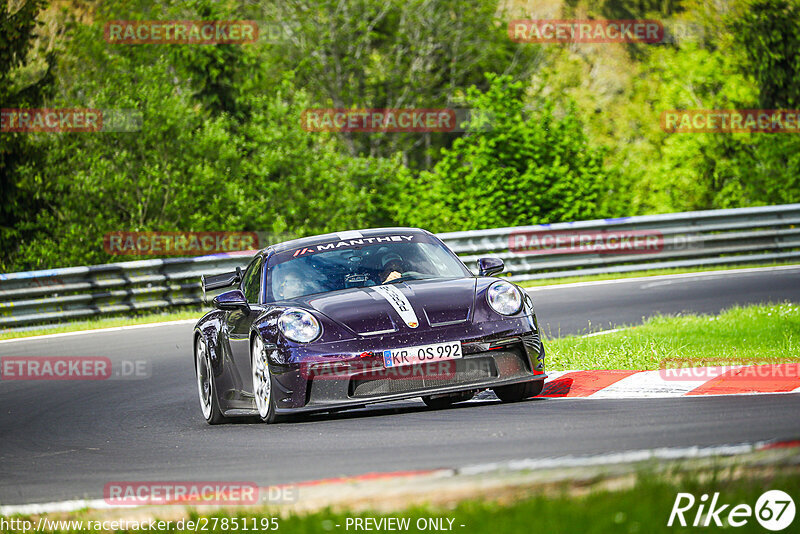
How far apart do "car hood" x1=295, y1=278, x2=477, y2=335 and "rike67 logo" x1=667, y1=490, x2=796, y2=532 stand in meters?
3.58

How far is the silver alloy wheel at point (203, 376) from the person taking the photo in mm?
8741

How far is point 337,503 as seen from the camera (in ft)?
14.1

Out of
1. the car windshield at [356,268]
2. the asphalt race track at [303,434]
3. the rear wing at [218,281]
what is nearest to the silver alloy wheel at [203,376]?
the asphalt race track at [303,434]

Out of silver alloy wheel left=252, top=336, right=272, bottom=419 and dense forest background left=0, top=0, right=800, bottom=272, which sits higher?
dense forest background left=0, top=0, right=800, bottom=272

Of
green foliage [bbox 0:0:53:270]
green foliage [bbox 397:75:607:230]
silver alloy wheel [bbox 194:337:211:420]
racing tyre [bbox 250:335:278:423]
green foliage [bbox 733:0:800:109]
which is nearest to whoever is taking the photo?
racing tyre [bbox 250:335:278:423]

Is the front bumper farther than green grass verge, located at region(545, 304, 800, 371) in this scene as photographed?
No

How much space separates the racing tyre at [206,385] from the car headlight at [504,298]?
7.65ft

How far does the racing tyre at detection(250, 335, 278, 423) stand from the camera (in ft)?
24.2

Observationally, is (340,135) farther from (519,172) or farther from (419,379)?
(419,379)

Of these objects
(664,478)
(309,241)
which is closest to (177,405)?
(309,241)

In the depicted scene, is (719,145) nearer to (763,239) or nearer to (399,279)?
(763,239)

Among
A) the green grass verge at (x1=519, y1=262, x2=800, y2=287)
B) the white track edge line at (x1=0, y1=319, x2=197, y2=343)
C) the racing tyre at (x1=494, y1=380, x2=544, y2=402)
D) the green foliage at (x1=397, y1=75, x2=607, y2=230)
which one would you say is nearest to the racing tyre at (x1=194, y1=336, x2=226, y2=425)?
the racing tyre at (x1=494, y1=380, x2=544, y2=402)

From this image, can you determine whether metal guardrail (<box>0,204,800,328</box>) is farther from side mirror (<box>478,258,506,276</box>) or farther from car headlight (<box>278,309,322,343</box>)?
car headlight (<box>278,309,322,343</box>)

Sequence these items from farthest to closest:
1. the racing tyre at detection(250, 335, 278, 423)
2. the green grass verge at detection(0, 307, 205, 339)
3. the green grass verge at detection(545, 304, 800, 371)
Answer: the green grass verge at detection(0, 307, 205, 339) < the green grass verge at detection(545, 304, 800, 371) < the racing tyre at detection(250, 335, 278, 423)
